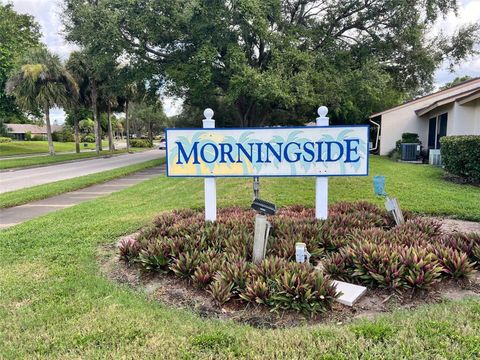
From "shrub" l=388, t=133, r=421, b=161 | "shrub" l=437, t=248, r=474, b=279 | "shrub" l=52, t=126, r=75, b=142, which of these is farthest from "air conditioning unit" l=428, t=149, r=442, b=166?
"shrub" l=52, t=126, r=75, b=142

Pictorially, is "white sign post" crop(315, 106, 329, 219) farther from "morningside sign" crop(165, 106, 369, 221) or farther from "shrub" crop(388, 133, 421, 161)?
"shrub" crop(388, 133, 421, 161)

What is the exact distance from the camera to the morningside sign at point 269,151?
4.68 metres

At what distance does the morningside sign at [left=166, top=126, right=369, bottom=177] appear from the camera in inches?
184

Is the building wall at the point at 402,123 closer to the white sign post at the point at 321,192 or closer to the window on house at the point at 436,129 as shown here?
the window on house at the point at 436,129

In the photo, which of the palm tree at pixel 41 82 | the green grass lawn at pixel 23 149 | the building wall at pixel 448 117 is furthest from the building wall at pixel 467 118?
the green grass lawn at pixel 23 149

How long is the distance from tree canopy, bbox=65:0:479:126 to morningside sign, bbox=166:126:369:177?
33.8 ft

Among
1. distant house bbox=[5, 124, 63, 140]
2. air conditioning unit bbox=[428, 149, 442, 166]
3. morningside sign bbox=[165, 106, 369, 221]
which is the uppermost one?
distant house bbox=[5, 124, 63, 140]

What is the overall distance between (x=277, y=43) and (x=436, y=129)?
8.93m

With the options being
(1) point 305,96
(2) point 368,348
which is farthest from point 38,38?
(2) point 368,348

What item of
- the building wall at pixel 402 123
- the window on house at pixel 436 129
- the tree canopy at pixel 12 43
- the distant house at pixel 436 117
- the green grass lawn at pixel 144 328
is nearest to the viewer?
the green grass lawn at pixel 144 328

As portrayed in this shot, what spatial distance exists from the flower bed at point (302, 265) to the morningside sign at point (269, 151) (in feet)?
2.41

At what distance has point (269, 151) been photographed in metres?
4.80

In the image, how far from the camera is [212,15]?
14758mm

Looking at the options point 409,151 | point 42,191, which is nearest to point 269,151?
point 42,191
